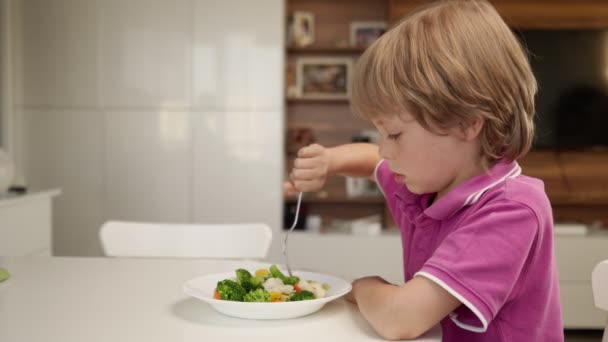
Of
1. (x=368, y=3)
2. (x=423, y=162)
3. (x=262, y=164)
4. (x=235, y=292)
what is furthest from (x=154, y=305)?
(x=368, y=3)

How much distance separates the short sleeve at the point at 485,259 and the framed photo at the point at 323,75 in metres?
3.15

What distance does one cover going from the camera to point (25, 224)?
265cm

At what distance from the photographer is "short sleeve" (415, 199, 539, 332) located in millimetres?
819

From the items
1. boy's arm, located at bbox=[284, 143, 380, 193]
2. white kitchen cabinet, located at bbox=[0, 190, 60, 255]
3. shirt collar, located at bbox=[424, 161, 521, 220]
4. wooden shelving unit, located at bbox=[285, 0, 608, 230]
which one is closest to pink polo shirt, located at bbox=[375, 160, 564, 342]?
shirt collar, located at bbox=[424, 161, 521, 220]

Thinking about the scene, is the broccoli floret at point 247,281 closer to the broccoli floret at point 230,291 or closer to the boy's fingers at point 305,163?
the broccoli floret at point 230,291

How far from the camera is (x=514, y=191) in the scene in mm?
876

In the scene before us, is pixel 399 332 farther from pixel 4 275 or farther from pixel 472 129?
pixel 4 275

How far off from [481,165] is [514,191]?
0.08 metres

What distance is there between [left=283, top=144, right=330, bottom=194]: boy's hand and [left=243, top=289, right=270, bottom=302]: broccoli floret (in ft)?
0.73

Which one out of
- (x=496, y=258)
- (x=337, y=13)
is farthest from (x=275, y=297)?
(x=337, y=13)

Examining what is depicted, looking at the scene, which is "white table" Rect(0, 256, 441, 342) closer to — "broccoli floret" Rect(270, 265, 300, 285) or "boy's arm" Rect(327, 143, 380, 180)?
"broccoli floret" Rect(270, 265, 300, 285)

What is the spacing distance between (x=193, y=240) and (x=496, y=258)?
3.34 feet

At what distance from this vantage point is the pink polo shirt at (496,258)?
0.83m

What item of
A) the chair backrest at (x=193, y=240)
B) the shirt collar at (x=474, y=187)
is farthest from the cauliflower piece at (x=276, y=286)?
the chair backrest at (x=193, y=240)
